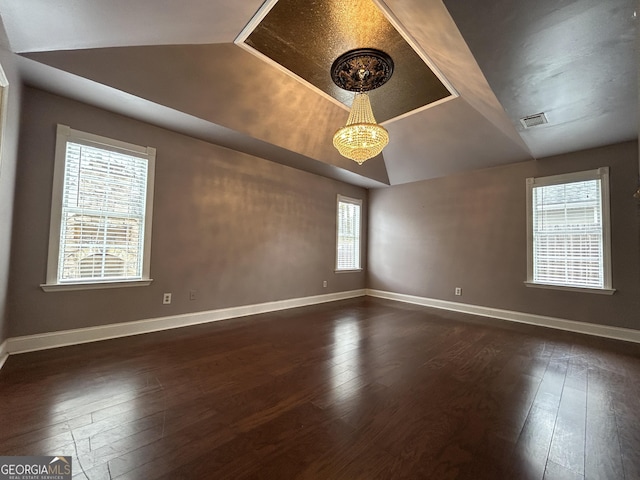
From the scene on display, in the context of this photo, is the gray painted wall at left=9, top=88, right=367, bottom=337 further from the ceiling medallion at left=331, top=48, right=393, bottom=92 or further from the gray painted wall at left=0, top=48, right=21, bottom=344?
the ceiling medallion at left=331, top=48, right=393, bottom=92

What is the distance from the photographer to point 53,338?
2717mm

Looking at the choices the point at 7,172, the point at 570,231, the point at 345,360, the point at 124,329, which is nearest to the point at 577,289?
the point at 570,231

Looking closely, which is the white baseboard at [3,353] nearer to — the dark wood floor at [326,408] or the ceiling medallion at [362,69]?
the dark wood floor at [326,408]

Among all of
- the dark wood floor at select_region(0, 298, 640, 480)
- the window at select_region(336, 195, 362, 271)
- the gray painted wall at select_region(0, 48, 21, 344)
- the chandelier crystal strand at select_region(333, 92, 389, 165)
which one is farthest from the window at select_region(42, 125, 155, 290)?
the window at select_region(336, 195, 362, 271)

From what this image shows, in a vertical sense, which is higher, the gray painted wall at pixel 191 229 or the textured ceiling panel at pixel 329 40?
the textured ceiling panel at pixel 329 40

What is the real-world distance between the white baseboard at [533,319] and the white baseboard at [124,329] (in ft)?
8.52

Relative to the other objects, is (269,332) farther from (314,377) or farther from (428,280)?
(428,280)

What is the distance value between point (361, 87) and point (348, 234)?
3.26m

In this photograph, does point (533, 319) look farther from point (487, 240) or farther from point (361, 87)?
point (361, 87)

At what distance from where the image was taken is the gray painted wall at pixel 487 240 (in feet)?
11.3

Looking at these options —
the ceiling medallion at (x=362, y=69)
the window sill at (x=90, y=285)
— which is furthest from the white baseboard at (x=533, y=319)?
the window sill at (x=90, y=285)

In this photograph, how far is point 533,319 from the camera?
4.08 metres

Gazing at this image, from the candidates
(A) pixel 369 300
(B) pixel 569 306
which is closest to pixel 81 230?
(A) pixel 369 300

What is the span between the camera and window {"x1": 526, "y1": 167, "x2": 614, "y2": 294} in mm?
3598
